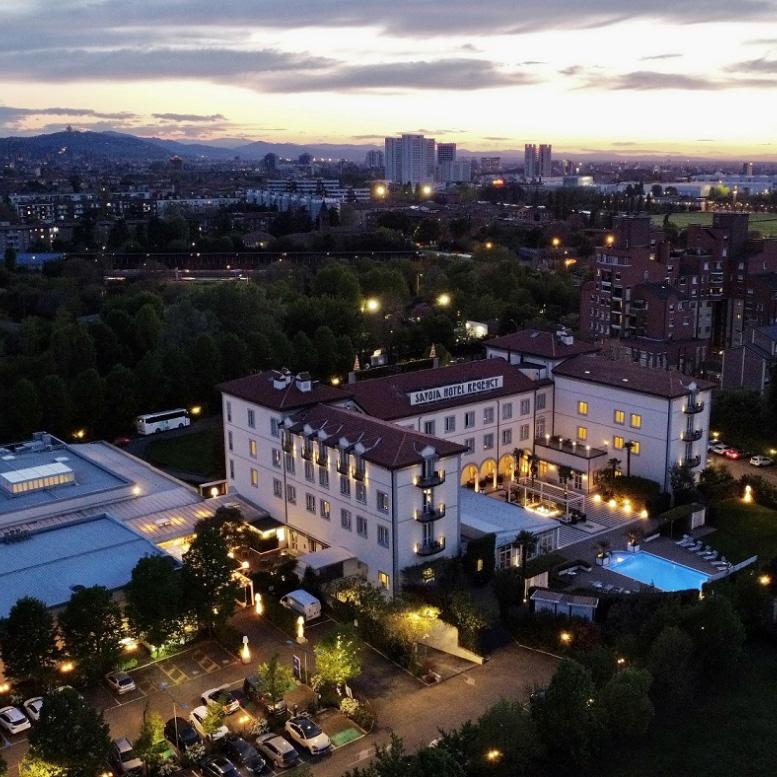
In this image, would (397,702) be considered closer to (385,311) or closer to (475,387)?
(475,387)

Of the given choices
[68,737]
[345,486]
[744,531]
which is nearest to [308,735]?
[68,737]

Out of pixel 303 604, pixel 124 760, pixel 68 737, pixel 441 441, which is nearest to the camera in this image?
pixel 68 737

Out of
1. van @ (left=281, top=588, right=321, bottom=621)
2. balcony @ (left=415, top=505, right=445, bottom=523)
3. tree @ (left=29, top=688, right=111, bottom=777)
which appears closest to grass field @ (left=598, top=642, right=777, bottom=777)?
balcony @ (left=415, top=505, right=445, bottom=523)

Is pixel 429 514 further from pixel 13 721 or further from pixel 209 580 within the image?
pixel 13 721

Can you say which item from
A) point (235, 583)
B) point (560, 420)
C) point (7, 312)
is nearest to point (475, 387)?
point (560, 420)

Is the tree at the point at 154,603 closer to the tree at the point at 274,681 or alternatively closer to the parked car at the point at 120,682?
the parked car at the point at 120,682

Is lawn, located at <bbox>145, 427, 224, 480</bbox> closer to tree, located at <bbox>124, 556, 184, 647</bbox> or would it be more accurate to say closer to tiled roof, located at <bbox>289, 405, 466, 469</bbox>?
tiled roof, located at <bbox>289, 405, 466, 469</bbox>
